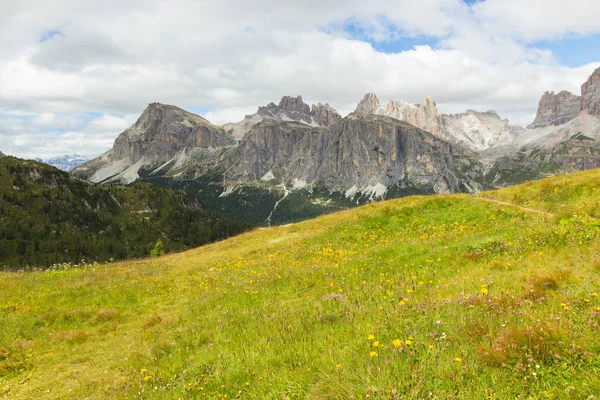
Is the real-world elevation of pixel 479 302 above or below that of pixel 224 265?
above

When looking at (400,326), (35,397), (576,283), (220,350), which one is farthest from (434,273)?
(35,397)

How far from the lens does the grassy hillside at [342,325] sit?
17.4 feet

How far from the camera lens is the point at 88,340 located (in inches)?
520

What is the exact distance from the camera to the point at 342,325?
840cm

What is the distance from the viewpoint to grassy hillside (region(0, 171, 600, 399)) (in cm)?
531

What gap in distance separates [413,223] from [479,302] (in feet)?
60.6

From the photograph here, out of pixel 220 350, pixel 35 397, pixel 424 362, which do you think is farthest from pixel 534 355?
pixel 35 397

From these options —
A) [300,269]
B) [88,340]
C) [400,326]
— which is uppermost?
[400,326]

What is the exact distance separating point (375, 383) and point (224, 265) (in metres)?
19.1

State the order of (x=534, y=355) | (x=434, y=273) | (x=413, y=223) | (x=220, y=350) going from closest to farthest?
(x=534, y=355) → (x=220, y=350) → (x=434, y=273) → (x=413, y=223)

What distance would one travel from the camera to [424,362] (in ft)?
18.5

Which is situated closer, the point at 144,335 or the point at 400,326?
the point at 400,326

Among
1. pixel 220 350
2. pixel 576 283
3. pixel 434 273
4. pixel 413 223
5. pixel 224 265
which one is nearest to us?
pixel 576 283

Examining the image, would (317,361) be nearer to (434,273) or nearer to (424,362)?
(424,362)
